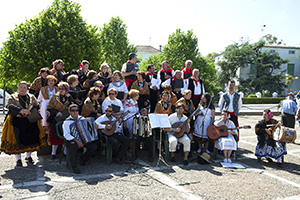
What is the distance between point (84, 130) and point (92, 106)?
2.42ft

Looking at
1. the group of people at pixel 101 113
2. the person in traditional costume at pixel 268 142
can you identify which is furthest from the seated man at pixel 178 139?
the person in traditional costume at pixel 268 142

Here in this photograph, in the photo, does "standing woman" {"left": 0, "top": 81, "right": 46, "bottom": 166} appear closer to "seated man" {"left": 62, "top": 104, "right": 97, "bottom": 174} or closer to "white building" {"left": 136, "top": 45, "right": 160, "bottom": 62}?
"seated man" {"left": 62, "top": 104, "right": 97, "bottom": 174}

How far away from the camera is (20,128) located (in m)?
5.52

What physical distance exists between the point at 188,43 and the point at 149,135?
2768 centimetres

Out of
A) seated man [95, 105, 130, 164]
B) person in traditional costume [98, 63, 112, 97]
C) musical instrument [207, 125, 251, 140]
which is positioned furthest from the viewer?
person in traditional costume [98, 63, 112, 97]

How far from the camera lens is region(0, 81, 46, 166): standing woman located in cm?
534

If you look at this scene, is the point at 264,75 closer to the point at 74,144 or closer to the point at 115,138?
the point at 115,138

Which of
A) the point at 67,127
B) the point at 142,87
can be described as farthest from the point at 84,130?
the point at 142,87

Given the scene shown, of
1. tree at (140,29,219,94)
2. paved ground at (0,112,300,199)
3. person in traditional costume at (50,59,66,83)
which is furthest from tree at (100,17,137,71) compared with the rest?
paved ground at (0,112,300,199)

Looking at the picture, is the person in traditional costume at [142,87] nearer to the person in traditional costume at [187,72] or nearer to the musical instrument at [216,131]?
the person in traditional costume at [187,72]

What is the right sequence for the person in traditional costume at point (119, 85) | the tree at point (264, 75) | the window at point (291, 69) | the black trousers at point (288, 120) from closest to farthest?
the person in traditional costume at point (119, 85) < the black trousers at point (288, 120) < the tree at point (264, 75) < the window at point (291, 69)

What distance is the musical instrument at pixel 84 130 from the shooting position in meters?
5.47

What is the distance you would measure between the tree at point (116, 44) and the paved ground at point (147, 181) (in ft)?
88.7

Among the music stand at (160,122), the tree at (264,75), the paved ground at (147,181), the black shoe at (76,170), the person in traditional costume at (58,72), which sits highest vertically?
the tree at (264,75)
